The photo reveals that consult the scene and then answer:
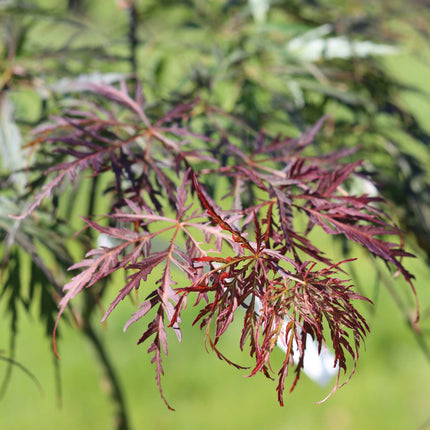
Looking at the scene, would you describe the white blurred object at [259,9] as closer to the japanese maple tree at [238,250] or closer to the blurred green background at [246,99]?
the blurred green background at [246,99]

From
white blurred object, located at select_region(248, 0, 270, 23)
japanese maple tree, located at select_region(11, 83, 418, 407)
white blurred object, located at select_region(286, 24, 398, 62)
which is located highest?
white blurred object, located at select_region(248, 0, 270, 23)

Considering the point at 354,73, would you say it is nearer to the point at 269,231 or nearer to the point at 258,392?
the point at 269,231

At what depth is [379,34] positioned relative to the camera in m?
0.96

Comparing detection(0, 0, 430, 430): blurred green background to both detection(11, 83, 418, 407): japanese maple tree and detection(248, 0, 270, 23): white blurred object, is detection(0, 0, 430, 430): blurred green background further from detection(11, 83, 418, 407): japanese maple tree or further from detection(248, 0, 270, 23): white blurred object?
detection(11, 83, 418, 407): japanese maple tree

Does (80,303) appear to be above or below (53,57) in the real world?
below

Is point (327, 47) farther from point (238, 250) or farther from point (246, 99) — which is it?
point (238, 250)

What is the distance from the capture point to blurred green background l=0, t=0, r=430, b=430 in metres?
0.84

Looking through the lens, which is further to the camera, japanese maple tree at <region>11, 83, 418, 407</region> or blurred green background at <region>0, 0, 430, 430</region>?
blurred green background at <region>0, 0, 430, 430</region>

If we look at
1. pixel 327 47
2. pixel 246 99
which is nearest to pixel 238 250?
pixel 246 99

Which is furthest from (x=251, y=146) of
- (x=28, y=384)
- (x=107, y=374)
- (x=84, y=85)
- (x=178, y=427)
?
(x=28, y=384)

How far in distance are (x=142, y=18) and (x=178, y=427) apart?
1366mm

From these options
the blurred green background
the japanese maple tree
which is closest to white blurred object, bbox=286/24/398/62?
the blurred green background

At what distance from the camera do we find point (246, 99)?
0.93 metres

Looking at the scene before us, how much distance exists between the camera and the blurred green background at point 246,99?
84 centimetres
